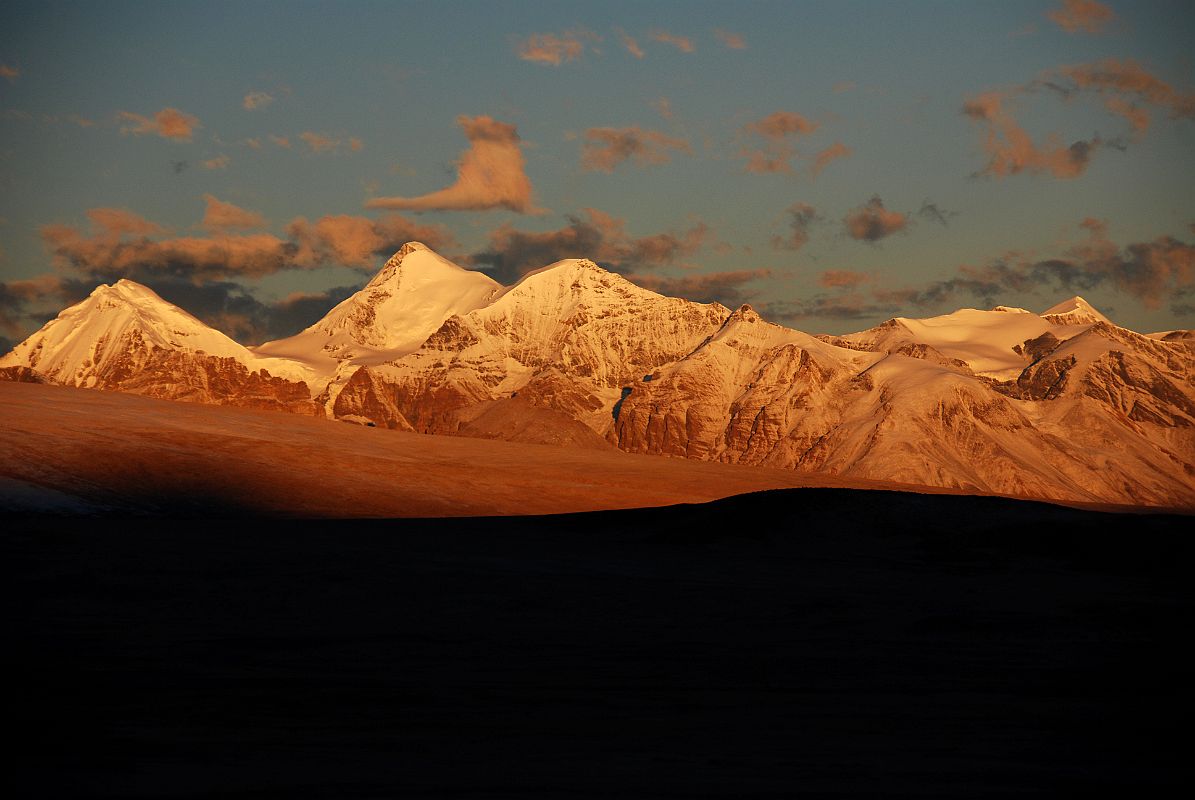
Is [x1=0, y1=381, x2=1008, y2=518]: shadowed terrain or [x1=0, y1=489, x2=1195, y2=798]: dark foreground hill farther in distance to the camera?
[x1=0, y1=381, x2=1008, y2=518]: shadowed terrain

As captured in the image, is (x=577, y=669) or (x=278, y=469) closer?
(x=577, y=669)

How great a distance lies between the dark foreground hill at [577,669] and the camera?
1739cm

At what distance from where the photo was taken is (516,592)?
43.1m

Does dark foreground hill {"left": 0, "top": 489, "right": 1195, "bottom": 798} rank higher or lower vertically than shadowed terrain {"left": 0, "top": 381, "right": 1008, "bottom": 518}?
lower

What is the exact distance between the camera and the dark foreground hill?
57.1 feet

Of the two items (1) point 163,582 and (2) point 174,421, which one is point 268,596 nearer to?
(1) point 163,582

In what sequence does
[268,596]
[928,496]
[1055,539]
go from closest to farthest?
1. [268,596]
2. [1055,539]
3. [928,496]

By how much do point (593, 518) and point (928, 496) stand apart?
739 inches

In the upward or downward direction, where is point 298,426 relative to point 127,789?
upward

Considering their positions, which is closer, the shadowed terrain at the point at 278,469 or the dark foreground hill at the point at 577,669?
the dark foreground hill at the point at 577,669

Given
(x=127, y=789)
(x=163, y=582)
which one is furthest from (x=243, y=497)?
(x=127, y=789)

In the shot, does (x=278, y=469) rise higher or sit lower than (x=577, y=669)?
higher

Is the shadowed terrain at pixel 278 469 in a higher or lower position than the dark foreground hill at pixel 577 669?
higher

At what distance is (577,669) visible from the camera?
27.6 metres
